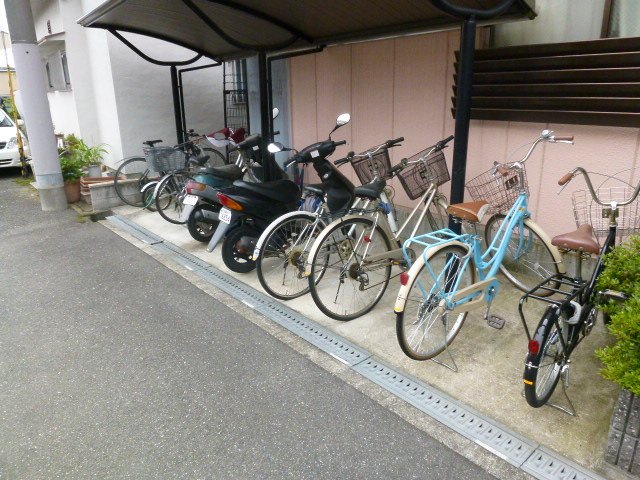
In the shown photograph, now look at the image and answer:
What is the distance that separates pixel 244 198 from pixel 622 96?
324cm

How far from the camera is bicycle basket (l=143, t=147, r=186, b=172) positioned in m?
6.66

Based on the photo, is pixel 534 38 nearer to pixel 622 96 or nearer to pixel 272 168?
pixel 622 96

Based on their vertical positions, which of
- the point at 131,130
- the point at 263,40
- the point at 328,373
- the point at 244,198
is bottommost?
the point at 328,373

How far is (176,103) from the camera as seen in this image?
7770 millimetres

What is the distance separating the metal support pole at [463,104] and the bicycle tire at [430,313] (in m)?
0.68

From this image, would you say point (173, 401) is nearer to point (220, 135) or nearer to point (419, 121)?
point (419, 121)

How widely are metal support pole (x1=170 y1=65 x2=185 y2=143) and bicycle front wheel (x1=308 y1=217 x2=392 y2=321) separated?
504 cm

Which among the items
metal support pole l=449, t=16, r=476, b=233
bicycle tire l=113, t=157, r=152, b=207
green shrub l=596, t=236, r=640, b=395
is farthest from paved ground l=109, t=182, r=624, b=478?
bicycle tire l=113, t=157, r=152, b=207

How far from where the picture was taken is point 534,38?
161 inches

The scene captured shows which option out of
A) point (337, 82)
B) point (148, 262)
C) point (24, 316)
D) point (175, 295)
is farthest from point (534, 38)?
point (24, 316)

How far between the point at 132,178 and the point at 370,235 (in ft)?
18.1

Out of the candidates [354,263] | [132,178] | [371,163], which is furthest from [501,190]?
[132,178]

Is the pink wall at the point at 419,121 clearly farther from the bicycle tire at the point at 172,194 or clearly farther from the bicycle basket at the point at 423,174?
the bicycle tire at the point at 172,194

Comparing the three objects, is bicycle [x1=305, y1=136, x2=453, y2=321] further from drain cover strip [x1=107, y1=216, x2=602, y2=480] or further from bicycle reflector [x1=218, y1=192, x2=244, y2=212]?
bicycle reflector [x1=218, y1=192, x2=244, y2=212]
